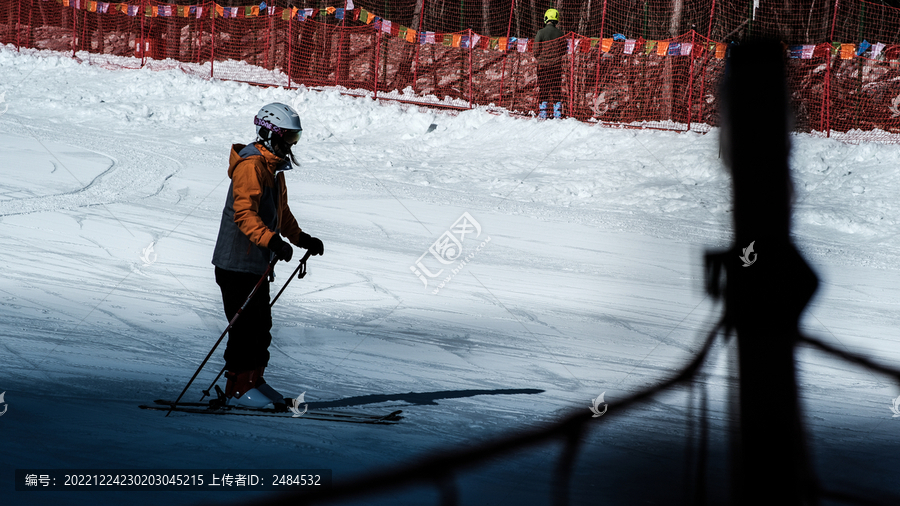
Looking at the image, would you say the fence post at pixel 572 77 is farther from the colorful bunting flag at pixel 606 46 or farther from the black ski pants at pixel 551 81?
the colorful bunting flag at pixel 606 46

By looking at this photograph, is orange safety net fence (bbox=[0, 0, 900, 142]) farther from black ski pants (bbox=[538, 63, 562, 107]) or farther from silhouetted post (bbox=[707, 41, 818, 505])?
silhouetted post (bbox=[707, 41, 818, 505])

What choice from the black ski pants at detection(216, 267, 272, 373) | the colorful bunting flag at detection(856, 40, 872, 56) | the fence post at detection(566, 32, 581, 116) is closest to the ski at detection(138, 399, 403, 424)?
the black ski pants at detection(216, 267, 272, 373)

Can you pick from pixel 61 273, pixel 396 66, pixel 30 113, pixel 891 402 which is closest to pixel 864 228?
pixel 891 402

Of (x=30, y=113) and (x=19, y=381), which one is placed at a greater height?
(x=30, y=113)

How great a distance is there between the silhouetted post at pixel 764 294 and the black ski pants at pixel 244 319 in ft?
8.75

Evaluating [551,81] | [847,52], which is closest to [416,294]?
[551,81]

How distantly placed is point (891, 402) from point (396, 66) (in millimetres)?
13908

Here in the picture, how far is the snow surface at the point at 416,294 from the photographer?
3705 mm

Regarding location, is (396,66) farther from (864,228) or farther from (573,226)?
(864,228)

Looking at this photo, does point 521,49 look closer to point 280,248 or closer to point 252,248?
point 252,248

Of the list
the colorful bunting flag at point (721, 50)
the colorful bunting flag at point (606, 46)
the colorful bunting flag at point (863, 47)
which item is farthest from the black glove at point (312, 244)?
the colorful bunting flag at point (863, 47)

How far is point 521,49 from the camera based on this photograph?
16.4m

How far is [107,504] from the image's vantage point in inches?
109

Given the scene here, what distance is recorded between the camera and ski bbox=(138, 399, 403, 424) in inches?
160
